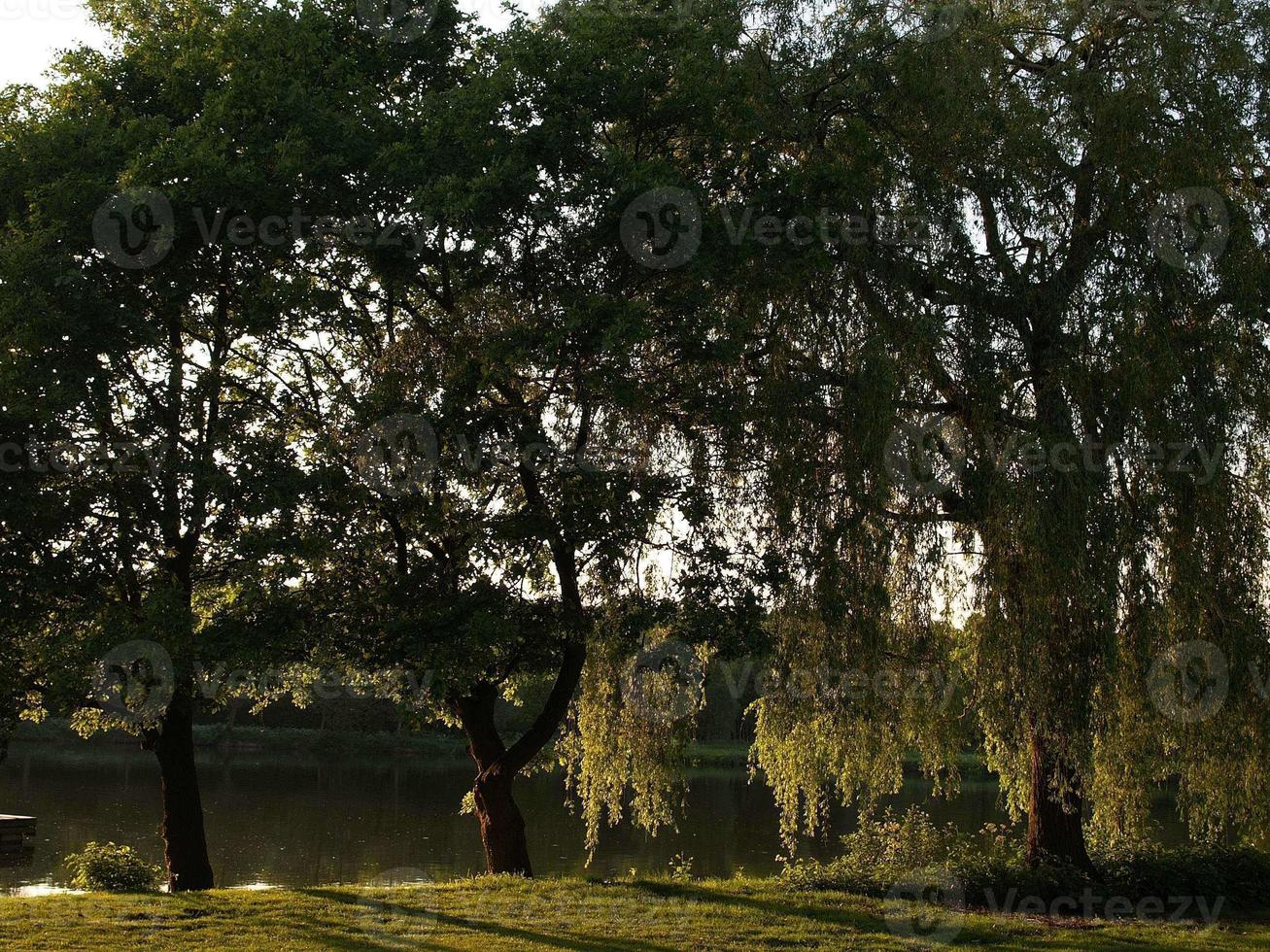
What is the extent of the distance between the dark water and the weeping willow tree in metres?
5.18

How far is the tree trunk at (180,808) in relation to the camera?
1420 cm

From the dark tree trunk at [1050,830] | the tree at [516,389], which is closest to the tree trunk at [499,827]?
the tree at [516,389]

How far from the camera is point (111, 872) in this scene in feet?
45.5

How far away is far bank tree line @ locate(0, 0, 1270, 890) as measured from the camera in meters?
11.1

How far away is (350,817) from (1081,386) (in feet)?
73.6

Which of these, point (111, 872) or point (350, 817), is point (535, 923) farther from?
point (350, 817)

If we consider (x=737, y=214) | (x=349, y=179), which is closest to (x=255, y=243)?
(x=349, y=179)

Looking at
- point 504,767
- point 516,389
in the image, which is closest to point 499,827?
point 504,767

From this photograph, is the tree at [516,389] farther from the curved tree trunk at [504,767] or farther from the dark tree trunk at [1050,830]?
the dark tree trunk at [1050,830]

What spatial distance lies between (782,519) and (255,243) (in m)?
5.90

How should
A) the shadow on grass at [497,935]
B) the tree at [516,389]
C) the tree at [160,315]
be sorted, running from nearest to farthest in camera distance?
the shadow on grass at [497,935], the tree at [160,315], the tree at [516,389]

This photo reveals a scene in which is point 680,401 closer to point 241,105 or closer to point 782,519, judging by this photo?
point 782,519

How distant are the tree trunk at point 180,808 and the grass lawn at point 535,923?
1.64m

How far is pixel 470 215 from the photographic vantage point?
11109 mm
